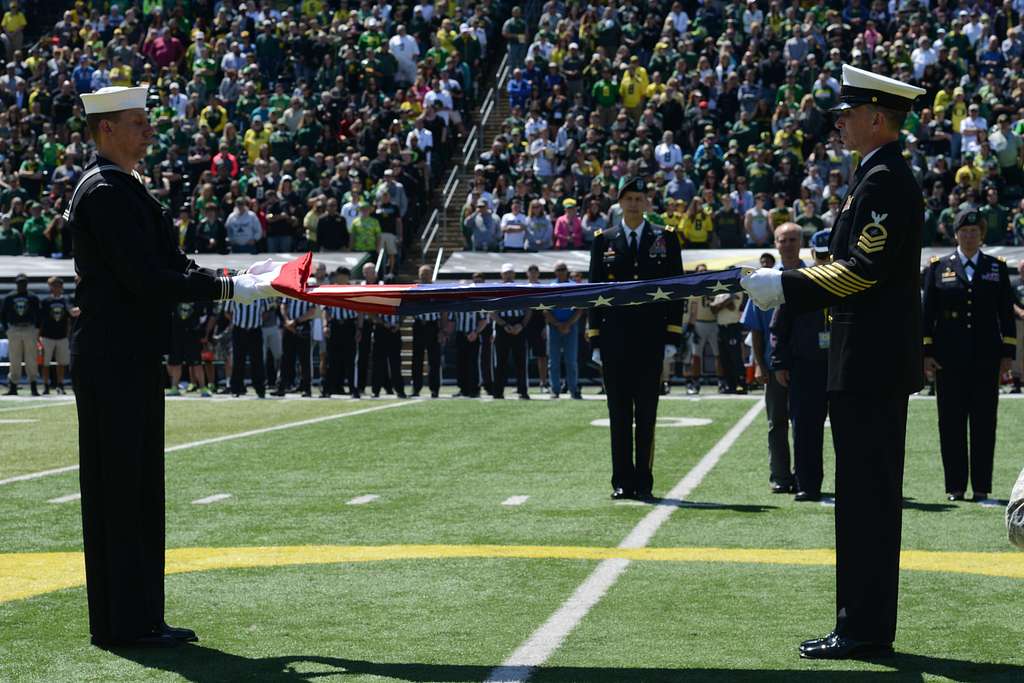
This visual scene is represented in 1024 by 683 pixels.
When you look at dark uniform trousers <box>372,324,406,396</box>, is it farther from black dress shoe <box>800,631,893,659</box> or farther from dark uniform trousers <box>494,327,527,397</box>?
black dress shoe <box>800,631,893,659</box>

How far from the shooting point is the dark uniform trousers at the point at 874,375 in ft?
20.5

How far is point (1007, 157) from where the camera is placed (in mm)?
27922

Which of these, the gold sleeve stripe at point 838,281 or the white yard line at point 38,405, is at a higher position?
the gold sleeve stripe at point 838,281

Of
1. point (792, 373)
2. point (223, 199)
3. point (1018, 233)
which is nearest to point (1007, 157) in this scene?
point (1018, 233)

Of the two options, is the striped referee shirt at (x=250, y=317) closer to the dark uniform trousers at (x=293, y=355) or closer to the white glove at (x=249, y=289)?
the dark uniform trousers at (x=293, y=355)

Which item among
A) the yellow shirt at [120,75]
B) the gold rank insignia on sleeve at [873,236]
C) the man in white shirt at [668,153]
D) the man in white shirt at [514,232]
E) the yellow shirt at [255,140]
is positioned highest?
the yellow shirt at [120,75]

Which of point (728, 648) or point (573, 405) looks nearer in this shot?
point (728, 648)

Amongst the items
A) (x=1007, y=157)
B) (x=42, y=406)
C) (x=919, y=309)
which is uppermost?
(x=1007, y=157)

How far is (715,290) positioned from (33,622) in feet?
10.6

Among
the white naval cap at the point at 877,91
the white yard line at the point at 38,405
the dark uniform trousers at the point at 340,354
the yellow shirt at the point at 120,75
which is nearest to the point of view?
the white naval cap at the point at 877,91

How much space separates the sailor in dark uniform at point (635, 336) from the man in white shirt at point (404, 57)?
23978 mm

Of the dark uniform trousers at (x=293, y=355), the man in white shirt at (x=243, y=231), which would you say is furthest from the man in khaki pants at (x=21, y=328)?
the dark uniform trousers at (x=293, y=355)

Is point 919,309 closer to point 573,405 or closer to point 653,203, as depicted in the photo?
point 573,405

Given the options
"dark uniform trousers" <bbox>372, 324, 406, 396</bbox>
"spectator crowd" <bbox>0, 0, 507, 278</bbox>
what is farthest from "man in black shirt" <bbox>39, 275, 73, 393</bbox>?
"dark uniform trousers" <bbox>372, 324, 406, 396</bbox>
